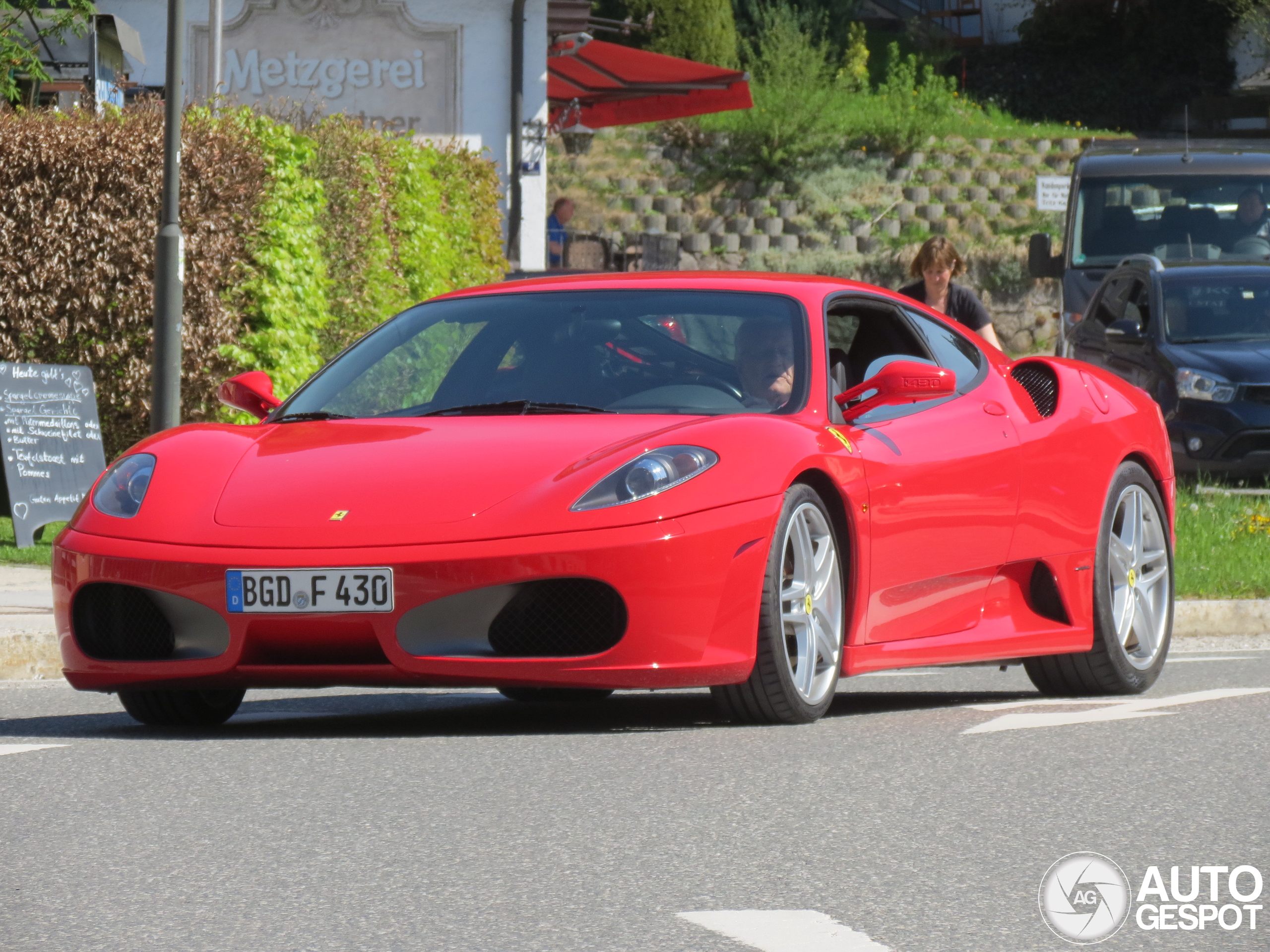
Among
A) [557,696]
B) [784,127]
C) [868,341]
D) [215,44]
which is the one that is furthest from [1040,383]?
[784,127]

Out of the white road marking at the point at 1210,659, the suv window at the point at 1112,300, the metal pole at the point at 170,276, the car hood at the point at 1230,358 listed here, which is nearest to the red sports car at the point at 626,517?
the white road marking at the point at 1210,659

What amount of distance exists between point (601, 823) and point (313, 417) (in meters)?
2.41

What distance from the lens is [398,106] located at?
97.9 ft

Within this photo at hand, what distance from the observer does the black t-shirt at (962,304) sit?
12.3 metres

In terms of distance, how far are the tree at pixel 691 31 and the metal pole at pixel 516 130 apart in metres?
17.3

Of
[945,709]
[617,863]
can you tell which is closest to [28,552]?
[945,709]

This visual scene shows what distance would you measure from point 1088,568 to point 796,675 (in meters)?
1.62

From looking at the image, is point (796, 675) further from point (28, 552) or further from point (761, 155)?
point (761, 155)

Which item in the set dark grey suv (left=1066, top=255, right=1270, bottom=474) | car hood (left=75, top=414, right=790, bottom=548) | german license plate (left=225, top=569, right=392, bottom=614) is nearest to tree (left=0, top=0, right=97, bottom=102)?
dark grey suv (left=1066, top=255, right=1270, bottom=474)

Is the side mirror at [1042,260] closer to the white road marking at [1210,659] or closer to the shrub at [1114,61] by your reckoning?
the white road marking at [1210,659]

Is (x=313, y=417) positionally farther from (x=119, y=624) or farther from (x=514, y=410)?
(x=119, y=624)

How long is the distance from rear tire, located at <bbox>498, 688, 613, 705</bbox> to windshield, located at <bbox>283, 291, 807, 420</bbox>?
1080mm

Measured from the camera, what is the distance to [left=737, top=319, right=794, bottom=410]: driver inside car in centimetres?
673

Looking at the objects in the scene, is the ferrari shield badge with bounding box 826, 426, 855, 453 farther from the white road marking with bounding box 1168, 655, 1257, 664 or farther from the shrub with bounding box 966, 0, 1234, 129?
the shrub with bounding box 966, 0, 1234, 129
